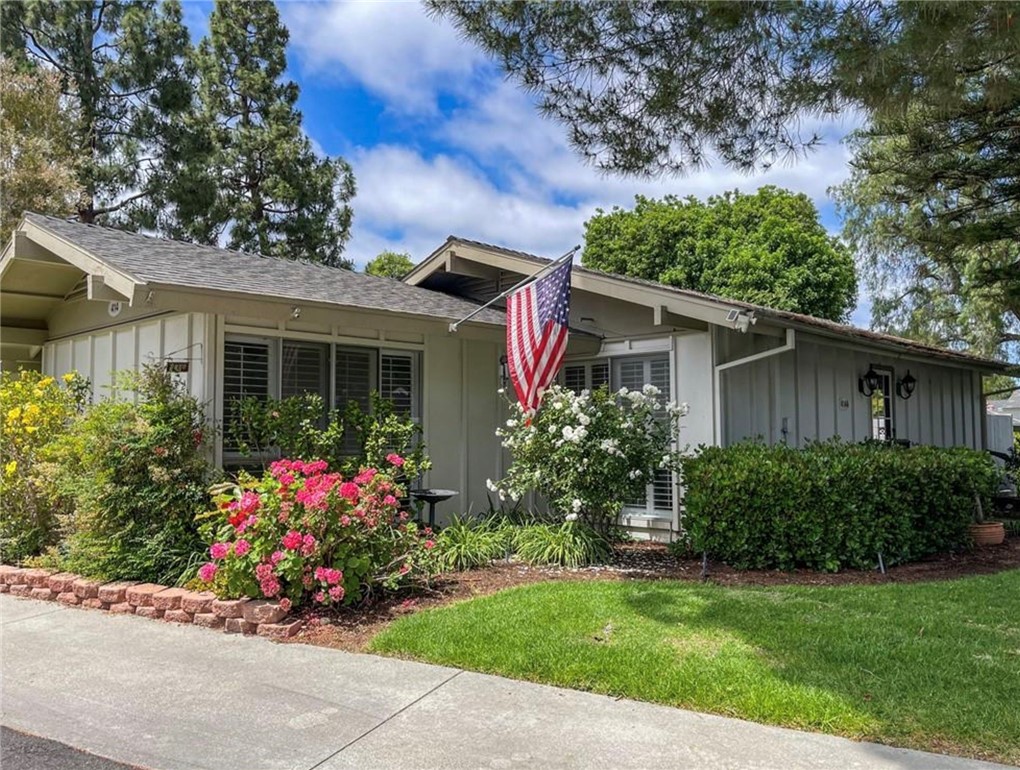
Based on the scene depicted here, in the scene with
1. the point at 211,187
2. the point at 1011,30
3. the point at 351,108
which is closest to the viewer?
the point at 1011,30

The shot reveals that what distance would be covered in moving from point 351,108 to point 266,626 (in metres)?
7.67

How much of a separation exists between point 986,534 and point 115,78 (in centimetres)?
2521

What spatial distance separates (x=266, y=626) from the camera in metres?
5.79

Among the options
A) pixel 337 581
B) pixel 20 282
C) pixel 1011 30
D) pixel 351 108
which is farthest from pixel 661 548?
pixel 20 282

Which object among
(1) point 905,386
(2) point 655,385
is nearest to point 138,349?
(2) point 655,385

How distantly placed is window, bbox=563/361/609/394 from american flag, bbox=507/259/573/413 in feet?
7.73

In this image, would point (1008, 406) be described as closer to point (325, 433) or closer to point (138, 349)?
point (325, 433)

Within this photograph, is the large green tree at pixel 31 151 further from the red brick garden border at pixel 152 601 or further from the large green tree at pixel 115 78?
the red brick garden border at pixel 152 601

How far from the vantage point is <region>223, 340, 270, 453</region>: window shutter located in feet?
26.5

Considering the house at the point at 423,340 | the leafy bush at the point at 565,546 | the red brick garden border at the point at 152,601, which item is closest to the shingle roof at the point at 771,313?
the house at the point at 423,340

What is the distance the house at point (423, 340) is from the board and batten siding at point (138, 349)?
26 mm

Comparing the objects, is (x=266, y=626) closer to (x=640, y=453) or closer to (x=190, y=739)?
(x=190, y=739)

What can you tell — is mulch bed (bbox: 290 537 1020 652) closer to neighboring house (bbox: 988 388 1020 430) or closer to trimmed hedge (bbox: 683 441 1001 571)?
trimmed hedge (bbox: 683 441 1001 571)

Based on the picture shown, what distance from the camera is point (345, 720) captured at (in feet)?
13.5
